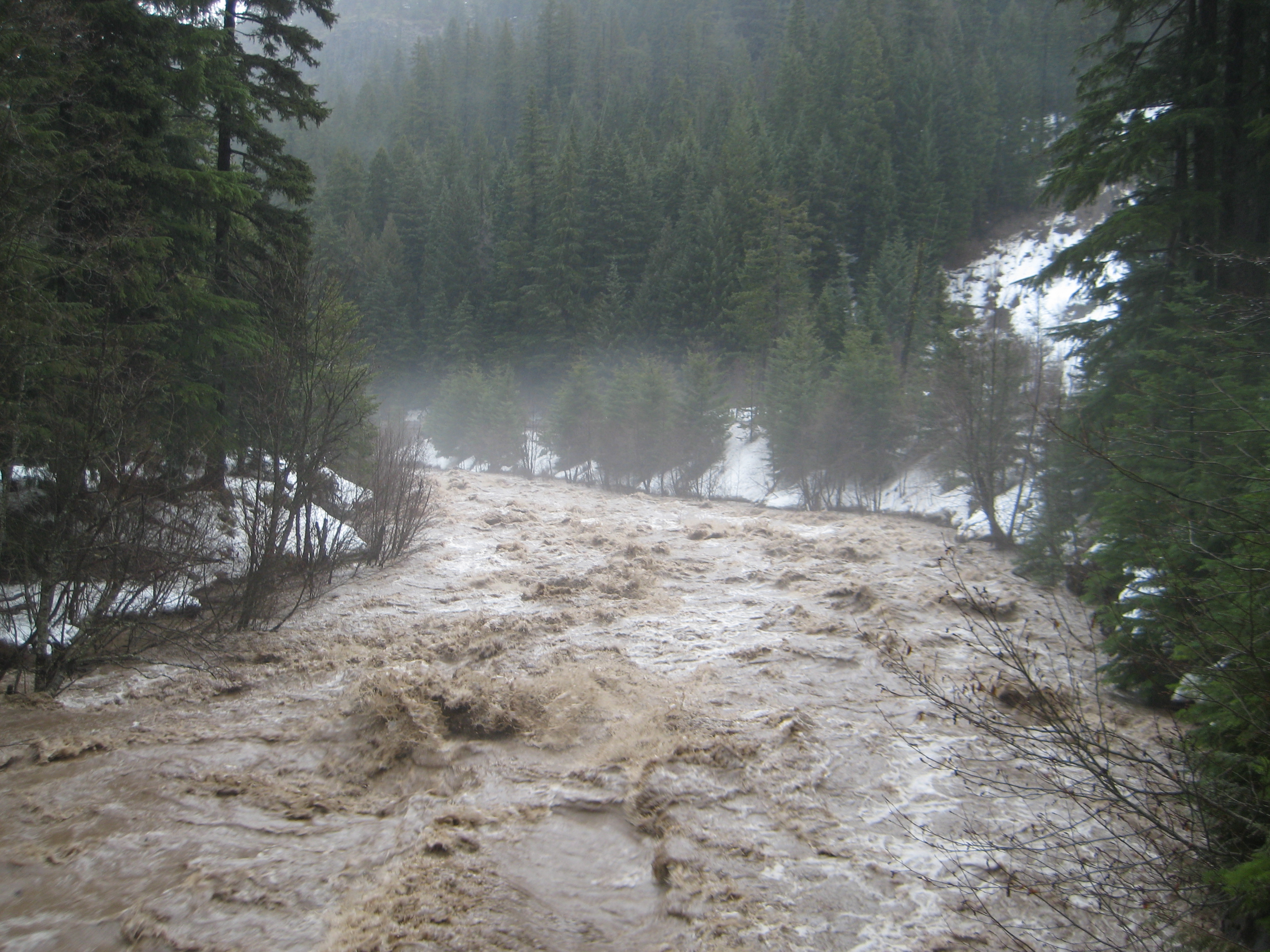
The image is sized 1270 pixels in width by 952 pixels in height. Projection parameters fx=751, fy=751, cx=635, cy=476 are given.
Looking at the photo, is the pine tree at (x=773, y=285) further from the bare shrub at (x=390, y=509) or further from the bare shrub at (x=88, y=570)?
the bare shrub at (x=88, y=570)

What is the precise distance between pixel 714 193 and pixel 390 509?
34642 millimetres

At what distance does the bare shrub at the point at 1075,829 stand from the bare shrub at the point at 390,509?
1014cm

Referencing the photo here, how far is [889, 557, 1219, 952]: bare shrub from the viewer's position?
3.96 metres

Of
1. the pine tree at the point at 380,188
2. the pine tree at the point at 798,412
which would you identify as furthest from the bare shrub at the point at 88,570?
the pine tree at the point at 380,188

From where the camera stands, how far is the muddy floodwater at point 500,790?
505 centimetres

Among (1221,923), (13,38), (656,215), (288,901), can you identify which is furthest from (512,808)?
(656,215)

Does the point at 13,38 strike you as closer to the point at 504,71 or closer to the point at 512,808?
the point at 512,808

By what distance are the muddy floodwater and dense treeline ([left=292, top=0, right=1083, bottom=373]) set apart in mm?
27476

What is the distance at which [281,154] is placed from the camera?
13039 millimetres

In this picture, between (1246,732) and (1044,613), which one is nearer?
(1246,732)

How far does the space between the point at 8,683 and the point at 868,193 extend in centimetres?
4898

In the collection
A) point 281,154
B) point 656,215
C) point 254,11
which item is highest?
point 656,215

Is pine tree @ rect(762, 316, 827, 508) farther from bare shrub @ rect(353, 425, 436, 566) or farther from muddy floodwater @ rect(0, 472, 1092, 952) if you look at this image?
muddy floodwater @ rect(0, 472, 1092, 952)

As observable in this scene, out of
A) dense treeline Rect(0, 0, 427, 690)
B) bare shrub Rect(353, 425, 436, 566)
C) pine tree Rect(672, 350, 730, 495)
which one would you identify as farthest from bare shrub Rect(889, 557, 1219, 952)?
pine tree Rect(672, 350, 730, 495)
